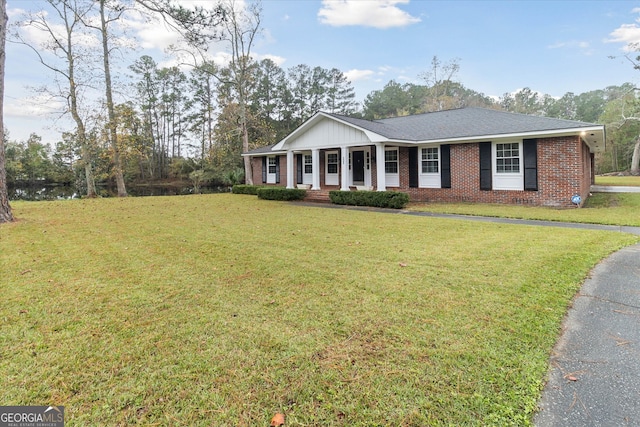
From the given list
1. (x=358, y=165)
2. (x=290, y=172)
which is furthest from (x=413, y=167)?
(x=290, y=172)

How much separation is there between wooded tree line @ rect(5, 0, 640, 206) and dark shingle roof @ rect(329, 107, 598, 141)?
38.2ft

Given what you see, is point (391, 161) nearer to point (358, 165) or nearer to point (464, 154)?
point (358, 165)

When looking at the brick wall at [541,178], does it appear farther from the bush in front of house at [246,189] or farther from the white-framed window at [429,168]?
the bush in front of house at [246,189]

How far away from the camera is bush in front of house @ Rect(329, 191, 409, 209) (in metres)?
12.6

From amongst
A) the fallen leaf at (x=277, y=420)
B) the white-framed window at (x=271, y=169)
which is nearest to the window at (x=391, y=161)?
the white-framed window at (x=271, y=169)

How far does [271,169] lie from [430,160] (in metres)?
10.9

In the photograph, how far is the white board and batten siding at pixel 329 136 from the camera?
15.1m

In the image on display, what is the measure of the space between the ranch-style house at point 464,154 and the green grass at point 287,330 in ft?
22.4

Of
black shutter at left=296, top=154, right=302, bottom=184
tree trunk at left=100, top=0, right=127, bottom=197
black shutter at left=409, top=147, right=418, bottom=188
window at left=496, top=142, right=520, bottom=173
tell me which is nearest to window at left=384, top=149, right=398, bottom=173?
black shutter at left=409, top=147, right=418, bottom=188

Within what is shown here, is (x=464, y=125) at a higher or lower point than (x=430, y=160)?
higher

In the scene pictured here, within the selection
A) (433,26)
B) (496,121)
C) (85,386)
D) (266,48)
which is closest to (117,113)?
(266,48)

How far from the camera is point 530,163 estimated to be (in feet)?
40.2

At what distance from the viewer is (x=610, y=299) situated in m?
3.63

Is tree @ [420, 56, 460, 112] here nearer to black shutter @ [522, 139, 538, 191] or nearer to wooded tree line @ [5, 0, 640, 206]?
wooded tree line @ [5, 0, 640, 206]
